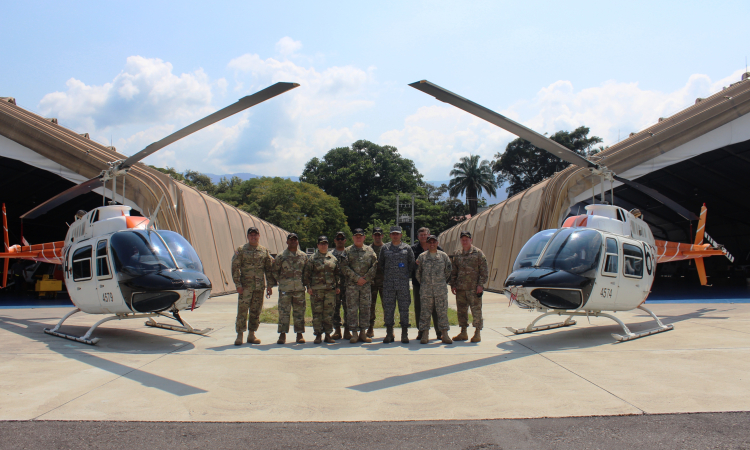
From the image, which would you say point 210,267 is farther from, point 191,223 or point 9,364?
point 9,364

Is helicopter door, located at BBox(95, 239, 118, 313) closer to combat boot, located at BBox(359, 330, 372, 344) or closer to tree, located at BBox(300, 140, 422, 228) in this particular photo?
combat boot, located at BBox(359, 330, 372, 344)

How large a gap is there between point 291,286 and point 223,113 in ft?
8.65

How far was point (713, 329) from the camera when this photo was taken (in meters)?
8.29

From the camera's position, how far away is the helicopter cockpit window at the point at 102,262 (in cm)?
721

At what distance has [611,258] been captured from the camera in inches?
281

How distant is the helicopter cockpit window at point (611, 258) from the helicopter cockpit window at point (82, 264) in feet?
25.7

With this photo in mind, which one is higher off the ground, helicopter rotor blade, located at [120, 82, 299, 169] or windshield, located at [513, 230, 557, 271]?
helicopter rotor blade, located at [120, 82, 299, 169]

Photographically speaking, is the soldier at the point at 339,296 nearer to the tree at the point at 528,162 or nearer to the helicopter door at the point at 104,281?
the helicopter door at the point at 104,281

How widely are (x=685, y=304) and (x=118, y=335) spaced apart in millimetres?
13779

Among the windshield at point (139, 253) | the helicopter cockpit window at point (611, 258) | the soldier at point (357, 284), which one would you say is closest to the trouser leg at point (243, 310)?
the windshield at point (139, 253)

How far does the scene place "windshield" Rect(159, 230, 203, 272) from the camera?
7.30 meters

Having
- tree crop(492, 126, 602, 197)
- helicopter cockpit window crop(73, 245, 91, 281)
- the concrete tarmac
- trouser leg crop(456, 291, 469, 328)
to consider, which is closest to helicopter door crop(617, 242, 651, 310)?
the concrete tarmac

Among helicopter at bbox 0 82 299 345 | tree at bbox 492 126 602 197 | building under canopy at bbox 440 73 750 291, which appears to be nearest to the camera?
helicopter at bbox 0 82 299 345

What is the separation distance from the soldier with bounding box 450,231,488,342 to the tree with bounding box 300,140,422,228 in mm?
49916
